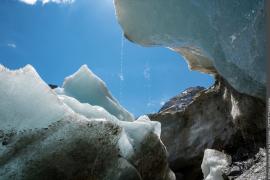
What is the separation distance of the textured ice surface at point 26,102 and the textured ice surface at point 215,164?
341 centimetres

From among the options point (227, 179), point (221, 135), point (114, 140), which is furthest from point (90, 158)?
point (221, 135)

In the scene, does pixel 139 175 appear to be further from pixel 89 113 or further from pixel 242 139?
pixel 242 139

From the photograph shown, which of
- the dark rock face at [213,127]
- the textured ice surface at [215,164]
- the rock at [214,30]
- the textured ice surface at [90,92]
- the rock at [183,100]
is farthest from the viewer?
the rock at [183,100]

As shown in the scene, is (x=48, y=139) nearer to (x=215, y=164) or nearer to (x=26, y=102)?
(x=26, y=102)

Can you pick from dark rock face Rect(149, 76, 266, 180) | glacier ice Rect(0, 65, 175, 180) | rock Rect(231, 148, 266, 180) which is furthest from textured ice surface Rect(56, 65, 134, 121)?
dark rock face Rect(149, 76, 266, 180)

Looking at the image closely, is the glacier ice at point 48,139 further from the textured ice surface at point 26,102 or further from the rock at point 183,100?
the rock at point 183,100

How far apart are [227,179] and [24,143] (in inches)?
145

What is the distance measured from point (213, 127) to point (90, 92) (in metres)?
4.85

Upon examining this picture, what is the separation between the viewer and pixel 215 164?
6832 millimetres

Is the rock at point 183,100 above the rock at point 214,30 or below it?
above

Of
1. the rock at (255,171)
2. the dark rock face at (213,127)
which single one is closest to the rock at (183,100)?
the dark rock face at (213,127)

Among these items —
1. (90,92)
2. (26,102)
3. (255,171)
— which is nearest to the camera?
(26,102)

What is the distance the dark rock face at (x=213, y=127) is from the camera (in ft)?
25.0

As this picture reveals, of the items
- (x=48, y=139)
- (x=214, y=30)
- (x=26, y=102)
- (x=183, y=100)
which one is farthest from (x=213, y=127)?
(x=183, y=100)
